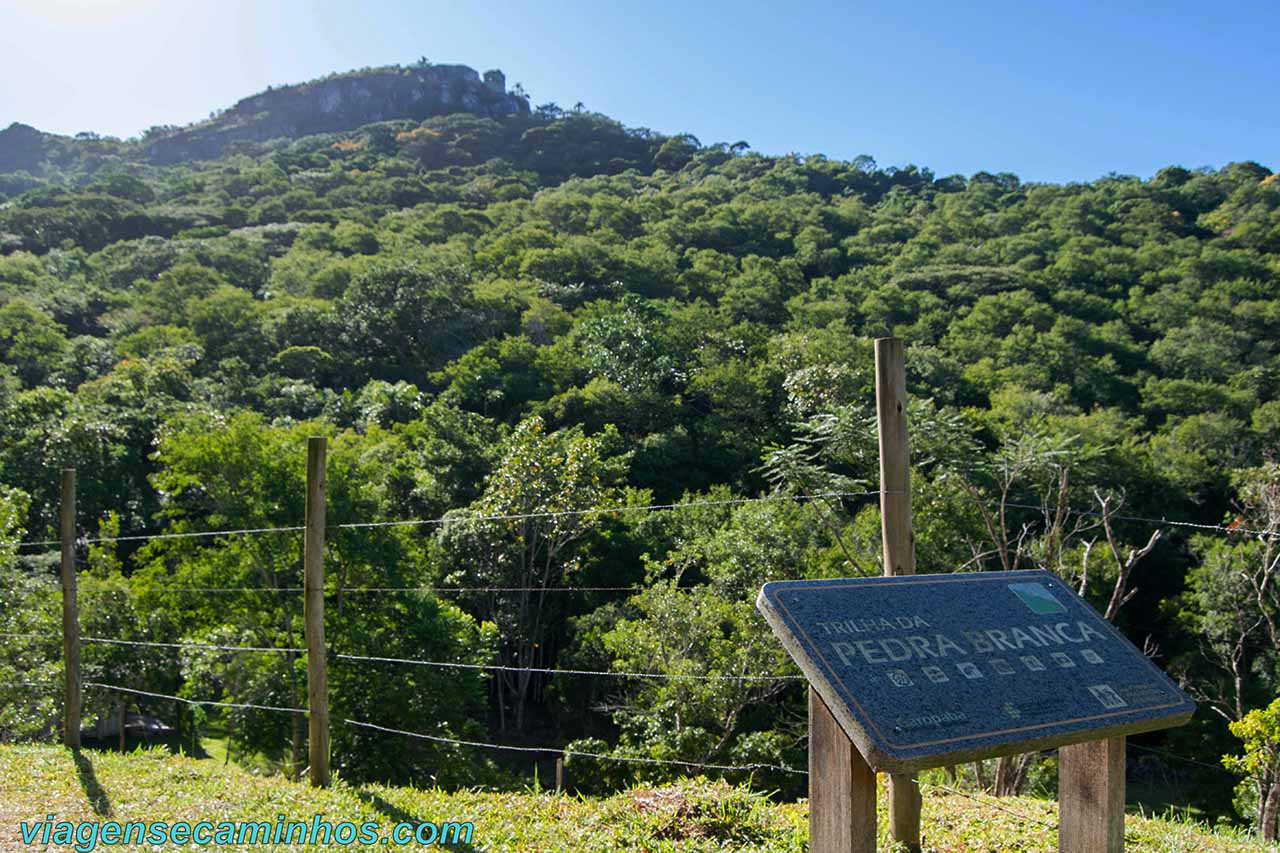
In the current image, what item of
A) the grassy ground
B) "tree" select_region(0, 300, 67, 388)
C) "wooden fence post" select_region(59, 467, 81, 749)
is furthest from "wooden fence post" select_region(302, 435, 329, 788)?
"tree" select_region(0, 300, 67, 388)

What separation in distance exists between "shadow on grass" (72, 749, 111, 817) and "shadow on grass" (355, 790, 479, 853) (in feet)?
6.14

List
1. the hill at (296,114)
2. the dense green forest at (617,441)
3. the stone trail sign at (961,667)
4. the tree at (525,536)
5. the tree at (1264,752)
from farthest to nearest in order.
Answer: the hill at (296,114) → the tree at (525,536) → the dense green forest at (617,441) → the tree at (1264,752) → the stone trail sign at (961,667)

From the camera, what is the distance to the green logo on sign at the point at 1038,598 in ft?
11.3

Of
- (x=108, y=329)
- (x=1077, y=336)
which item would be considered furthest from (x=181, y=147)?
(x=1077, y=336)

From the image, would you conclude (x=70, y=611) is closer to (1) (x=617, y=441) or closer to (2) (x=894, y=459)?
(2) (x=894, y=459)

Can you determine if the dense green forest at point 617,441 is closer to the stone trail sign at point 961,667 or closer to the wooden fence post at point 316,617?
the wooden fence post at point 316,617

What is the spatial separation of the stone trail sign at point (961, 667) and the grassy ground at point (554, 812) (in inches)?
91.0

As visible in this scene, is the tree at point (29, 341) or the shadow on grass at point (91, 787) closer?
the shadow on grass at point (91, 787)

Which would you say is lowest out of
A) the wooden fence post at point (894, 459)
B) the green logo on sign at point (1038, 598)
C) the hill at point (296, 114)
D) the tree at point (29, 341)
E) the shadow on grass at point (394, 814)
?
the shadow on grass at point (394, 814)

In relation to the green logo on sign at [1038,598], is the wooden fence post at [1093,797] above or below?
below

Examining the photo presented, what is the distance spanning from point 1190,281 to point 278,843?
161 feet

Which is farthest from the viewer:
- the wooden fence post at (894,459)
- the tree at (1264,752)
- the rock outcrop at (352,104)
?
the rock outcrop at (352,104)

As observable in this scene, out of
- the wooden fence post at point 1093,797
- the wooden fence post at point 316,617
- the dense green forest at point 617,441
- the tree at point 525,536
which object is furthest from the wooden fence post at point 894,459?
the tree at point 525,536

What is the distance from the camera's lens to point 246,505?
1639cm
